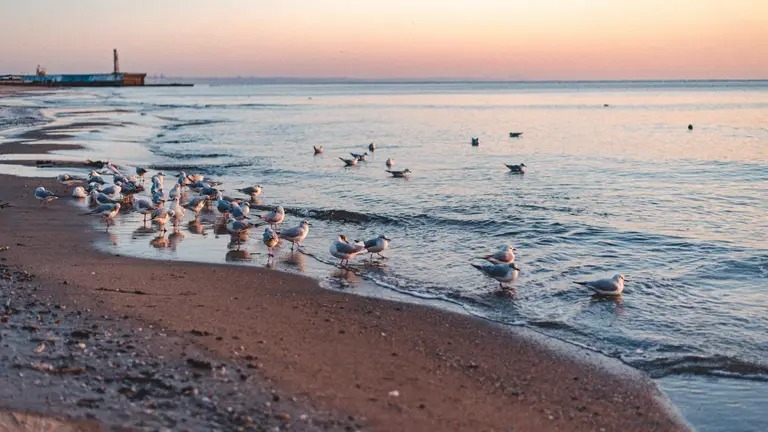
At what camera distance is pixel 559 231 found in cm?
1662

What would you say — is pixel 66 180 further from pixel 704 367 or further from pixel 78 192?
pixel 704 367

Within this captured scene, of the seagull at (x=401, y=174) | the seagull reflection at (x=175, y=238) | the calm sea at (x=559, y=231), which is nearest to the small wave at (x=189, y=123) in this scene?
the calm sea at (x=559, y=231)

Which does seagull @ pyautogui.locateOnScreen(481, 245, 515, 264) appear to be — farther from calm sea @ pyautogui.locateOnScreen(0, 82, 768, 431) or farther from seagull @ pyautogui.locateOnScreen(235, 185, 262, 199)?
seagull @ pyautogui.locateOnScreen(235, 185, 262, 199)

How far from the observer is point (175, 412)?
6.11m

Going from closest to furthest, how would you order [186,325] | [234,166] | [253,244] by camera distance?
[186,325] → [253,244] → [234,166]

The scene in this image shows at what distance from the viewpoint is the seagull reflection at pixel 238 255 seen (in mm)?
13391

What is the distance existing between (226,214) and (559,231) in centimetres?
753

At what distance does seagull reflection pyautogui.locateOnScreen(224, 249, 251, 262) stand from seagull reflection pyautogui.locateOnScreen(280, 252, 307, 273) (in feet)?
2.10

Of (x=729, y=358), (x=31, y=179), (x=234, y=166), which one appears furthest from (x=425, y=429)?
(x=234, y=166)

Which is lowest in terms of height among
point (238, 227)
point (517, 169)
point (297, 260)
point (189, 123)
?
point (297, 260)

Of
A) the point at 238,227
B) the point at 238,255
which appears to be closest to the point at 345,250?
the point at 238,255

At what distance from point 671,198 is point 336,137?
24919mm

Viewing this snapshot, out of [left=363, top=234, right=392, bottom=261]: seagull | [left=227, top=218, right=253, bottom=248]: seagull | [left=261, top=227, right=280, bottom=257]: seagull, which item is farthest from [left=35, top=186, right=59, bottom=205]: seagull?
[left=363, top=234, right=392, bottom=261]: seagull

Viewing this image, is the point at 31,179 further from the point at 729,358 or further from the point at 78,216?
the point at 729,358
